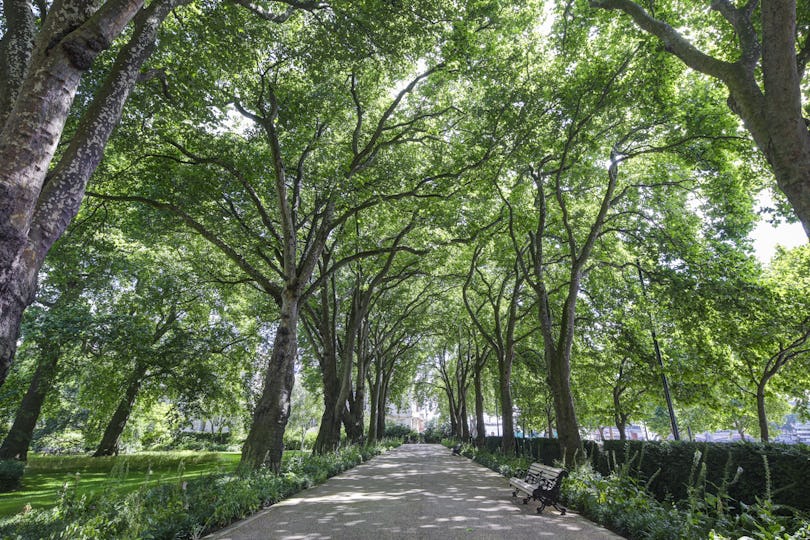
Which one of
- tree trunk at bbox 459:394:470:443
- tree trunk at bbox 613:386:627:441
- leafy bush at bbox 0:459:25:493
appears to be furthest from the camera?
tree trunk at bbox 459:394:470:443

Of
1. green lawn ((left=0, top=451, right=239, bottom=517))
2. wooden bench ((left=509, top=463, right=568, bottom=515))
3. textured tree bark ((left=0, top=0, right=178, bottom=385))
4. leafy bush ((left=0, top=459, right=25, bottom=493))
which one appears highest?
textured tree bark ((left=0, top=0, right=178, bottom=385))

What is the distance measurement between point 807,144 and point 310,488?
11666 mm

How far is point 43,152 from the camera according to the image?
3.47m

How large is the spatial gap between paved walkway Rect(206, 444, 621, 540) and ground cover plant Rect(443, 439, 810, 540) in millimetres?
395

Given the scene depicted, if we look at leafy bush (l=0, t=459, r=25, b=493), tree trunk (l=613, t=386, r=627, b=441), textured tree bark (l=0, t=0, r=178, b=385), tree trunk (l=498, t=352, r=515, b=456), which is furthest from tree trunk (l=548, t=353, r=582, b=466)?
leafy bush (l=0, t=459, r=25, b=493)

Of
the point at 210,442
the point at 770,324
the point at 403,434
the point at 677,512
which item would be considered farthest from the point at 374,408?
the point at 403,434

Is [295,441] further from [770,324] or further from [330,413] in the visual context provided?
[770,324]

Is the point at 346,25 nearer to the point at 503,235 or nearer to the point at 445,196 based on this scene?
the point at 445,196

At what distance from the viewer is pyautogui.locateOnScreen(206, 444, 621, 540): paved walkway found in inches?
244

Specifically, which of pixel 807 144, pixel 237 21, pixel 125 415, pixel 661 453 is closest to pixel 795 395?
pixel 661 453

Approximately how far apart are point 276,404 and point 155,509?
485cm

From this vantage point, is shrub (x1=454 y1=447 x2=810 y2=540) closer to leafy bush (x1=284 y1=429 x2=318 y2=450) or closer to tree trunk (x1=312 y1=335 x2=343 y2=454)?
tree trunk (x1=312 y1=335 x2=343 y2=454)

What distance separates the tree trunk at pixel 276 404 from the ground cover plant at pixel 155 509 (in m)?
0.65

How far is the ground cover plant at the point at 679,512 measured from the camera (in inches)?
199
